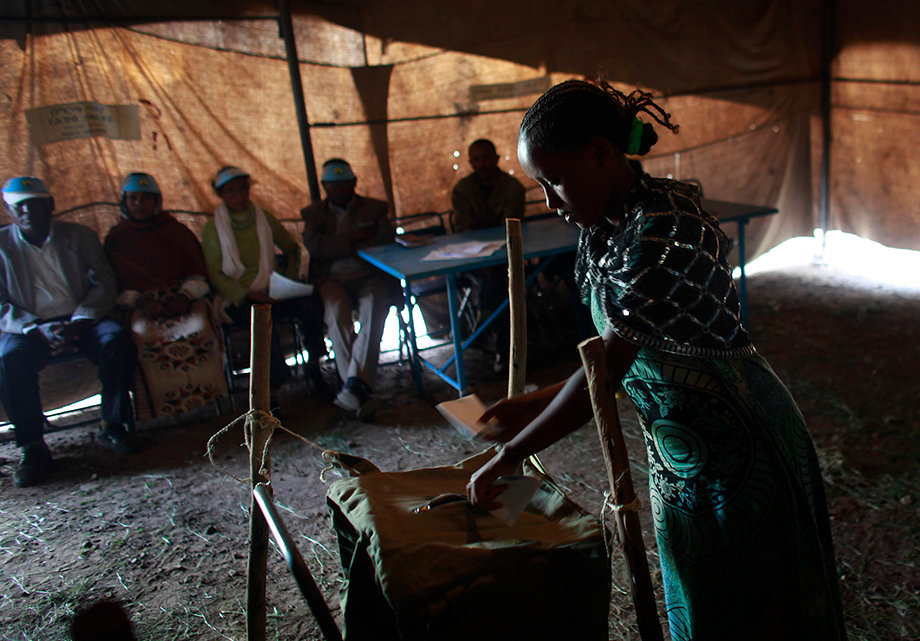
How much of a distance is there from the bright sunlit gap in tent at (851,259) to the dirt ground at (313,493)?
0.90 m

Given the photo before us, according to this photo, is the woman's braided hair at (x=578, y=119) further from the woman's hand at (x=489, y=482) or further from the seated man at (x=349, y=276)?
the seated man at (x=349, y=276)

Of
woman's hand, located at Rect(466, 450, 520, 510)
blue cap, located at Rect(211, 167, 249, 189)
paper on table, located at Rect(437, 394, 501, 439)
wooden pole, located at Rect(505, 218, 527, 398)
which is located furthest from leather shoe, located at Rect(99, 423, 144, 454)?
woman's hand, located at Rect(466, 450, 520, 510)

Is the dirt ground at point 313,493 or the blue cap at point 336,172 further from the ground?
the blue cap at point 336,172

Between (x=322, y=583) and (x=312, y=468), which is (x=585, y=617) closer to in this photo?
(x=322, y=583)

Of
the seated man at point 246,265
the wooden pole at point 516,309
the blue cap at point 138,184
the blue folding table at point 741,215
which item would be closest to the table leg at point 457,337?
the seated man at point 246,265

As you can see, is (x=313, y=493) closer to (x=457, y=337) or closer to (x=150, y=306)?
(x=457, y=337)

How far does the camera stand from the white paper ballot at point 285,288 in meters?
4.71

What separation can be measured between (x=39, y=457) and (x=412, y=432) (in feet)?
7.13

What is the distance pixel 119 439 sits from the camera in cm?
405

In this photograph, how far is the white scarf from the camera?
182 inches

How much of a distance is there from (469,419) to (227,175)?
371cm

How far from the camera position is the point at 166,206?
4.83 m

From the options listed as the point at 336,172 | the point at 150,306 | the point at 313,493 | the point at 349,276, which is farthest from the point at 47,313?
the point at 313,493

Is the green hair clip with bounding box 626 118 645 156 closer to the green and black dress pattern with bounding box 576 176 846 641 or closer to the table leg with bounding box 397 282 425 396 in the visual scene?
the green and black dress pattern with bounding box 576 176 846 641
